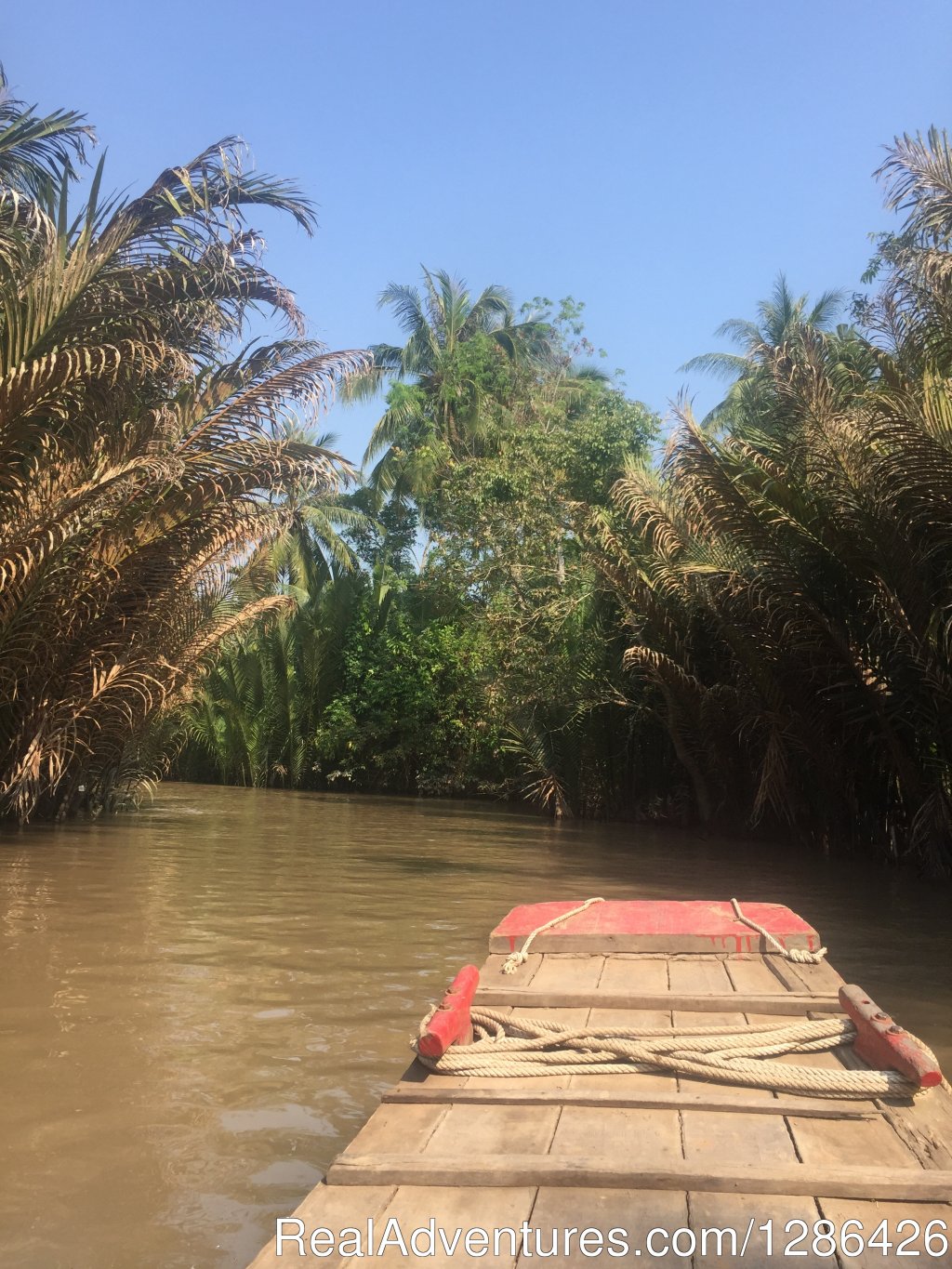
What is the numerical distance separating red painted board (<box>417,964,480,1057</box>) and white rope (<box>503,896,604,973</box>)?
439 mm

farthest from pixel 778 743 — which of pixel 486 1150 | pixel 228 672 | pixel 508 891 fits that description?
pixel 228 672

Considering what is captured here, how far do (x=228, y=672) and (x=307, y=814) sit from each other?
27.1 feet

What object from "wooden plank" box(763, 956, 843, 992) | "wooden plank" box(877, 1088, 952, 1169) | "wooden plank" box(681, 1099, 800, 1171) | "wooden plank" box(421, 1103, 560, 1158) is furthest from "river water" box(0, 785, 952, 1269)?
"wooden plank" box(877, 1088, 952, 1169)

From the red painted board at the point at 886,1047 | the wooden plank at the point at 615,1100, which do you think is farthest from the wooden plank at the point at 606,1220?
the red painted board at the point at 886,1047

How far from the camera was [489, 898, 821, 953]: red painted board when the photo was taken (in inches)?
170

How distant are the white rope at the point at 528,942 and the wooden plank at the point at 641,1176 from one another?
1750 millimetres

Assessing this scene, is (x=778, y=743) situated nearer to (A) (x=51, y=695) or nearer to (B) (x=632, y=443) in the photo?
(A) (x=51, y=695)

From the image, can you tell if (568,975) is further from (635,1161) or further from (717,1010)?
(635,1161)

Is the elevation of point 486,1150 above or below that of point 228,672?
below

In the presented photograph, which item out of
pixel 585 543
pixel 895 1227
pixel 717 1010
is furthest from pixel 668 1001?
pixel 585 543

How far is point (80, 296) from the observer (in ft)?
30.1

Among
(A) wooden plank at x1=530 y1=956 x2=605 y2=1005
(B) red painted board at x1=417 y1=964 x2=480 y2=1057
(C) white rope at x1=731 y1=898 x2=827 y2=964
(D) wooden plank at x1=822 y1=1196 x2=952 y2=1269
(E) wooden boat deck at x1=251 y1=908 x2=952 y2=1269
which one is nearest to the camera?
(D) wooden plank at x1=822 y1=1196 x2=952 y2=1269

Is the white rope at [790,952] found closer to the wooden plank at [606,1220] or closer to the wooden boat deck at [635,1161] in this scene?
the wooden boat deck at [635,1161]

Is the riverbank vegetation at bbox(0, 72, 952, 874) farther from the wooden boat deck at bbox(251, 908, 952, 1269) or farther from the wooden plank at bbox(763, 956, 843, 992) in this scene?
the wooden boat deck at bbox(251, 908, 952, 1269)
